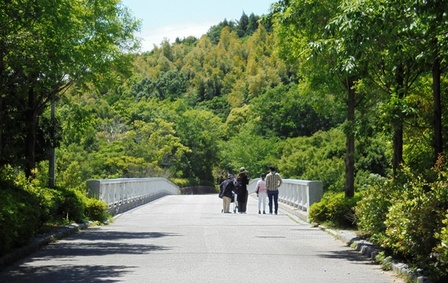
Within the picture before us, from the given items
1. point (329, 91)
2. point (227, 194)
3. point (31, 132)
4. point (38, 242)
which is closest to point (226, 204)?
point (227, 194)

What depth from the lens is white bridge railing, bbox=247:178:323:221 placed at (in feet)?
82.2

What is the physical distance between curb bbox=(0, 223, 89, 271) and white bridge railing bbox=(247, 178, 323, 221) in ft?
23.8

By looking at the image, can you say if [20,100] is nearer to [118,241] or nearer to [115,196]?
[115,196]

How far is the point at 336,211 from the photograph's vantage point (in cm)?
2077

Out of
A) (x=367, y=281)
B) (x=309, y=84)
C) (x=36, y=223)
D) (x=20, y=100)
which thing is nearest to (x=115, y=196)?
(x=20, y=100)

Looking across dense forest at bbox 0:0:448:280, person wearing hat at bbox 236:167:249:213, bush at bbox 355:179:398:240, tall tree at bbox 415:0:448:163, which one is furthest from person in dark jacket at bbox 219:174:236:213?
tall tree at bbox 415:0:448:163

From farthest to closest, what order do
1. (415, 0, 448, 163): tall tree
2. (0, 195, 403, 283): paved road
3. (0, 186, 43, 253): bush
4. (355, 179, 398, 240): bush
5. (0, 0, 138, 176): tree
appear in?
(0, 0, 138, 176): tree
(355, 179, 398, 240): bush
(0, 186, 43, 253): bush
(0, 195, 403, 283): paved road
(415, 0, 448, 163): tall tree

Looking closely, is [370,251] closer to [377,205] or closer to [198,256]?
[377,205]

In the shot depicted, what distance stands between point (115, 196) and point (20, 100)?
583cm

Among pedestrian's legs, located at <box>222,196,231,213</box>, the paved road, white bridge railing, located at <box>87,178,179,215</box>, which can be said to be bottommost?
the paved road

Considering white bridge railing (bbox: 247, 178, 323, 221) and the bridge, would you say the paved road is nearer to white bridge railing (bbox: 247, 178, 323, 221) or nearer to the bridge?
the bridge

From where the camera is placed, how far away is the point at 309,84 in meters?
24.3

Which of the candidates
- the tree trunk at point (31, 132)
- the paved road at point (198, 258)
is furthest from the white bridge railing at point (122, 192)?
the paved road at point (198, 258)

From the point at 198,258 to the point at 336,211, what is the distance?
25.3 ft
